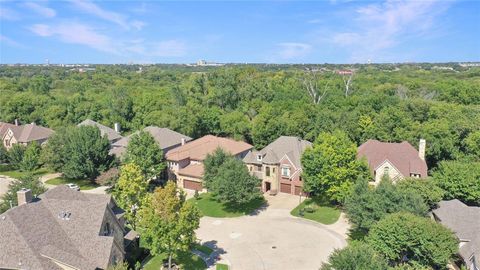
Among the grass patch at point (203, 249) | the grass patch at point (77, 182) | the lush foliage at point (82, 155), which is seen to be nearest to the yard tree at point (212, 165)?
the grass patch at point (203, 249)

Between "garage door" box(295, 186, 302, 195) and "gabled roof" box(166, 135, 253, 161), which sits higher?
"gabled roof" box(166, 135, 253, 161)

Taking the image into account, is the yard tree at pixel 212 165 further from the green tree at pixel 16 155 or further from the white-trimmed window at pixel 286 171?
the green tree at pixel 16 155

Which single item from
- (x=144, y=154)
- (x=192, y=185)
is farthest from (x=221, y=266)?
(x=144, y=154)

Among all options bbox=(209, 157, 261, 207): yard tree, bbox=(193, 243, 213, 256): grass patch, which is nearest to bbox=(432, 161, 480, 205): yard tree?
bbox=(209, 157, 261, 207): yard tree

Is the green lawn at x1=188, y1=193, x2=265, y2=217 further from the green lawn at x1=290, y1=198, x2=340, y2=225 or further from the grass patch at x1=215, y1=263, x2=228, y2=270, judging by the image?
the grass patch at x1=215, y1=263, x2=228, y2=270

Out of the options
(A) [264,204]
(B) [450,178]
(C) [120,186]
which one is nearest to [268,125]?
(A) [264,204]

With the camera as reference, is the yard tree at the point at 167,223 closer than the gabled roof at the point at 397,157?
Yes
